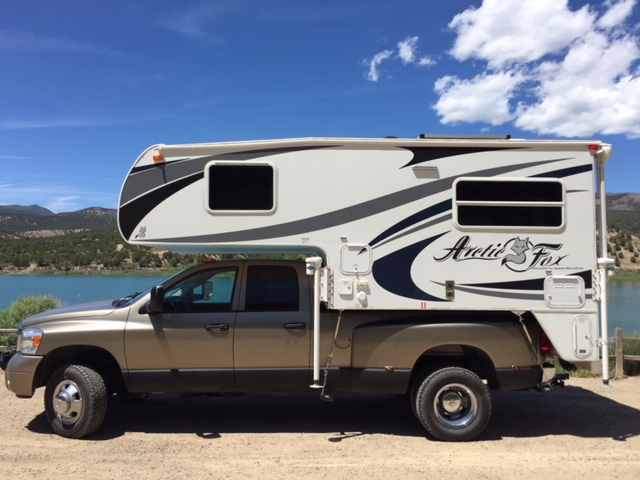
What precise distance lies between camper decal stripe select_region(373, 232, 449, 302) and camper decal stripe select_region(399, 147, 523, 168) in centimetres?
82

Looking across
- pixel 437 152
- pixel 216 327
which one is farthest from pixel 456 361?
pixel 216 327

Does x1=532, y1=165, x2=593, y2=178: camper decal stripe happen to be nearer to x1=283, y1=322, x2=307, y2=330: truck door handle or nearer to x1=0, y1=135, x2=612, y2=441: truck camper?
x1=0, y1=135, x2=612, y2=441: truck camper

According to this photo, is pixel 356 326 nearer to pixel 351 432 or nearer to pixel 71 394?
pixel 351 432

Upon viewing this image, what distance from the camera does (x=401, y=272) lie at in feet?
18.5

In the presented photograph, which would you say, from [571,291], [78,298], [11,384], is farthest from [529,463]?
[78,298]

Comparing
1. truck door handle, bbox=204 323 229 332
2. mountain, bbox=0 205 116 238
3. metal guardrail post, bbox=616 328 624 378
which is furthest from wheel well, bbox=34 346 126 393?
mountain, bbox=0 205 116 238

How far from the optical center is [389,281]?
18.5 ft

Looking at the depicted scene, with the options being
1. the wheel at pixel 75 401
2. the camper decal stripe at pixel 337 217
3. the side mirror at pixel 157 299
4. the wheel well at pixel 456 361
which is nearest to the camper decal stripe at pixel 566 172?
the camper decal stripe at pixel 337 217

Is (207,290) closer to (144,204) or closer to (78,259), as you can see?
(144,204)

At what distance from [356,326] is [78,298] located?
7.86 metres

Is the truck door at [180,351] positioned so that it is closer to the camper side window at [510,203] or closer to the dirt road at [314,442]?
the dirt road at [314,442]

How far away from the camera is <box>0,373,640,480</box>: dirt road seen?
4836 mm

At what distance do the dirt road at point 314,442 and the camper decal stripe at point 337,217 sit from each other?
2093mm

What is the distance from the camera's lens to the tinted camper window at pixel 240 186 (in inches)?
224
